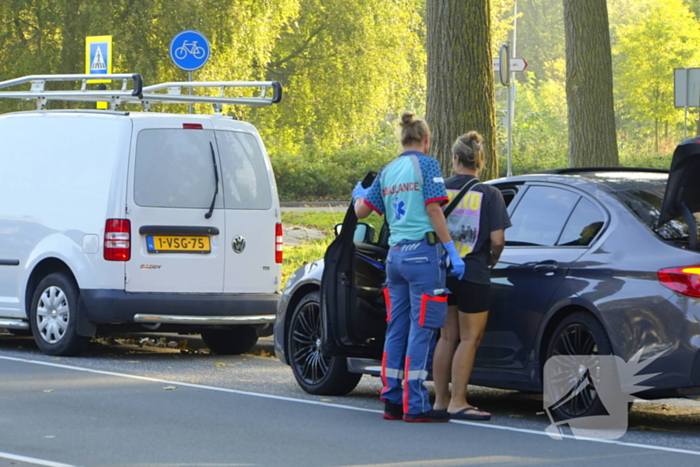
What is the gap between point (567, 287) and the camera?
7055 mm

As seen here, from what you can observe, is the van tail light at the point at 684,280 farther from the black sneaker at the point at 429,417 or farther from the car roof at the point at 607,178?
the black sneaker at the point at 429,417

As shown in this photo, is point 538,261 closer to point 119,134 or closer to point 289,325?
point 289,325

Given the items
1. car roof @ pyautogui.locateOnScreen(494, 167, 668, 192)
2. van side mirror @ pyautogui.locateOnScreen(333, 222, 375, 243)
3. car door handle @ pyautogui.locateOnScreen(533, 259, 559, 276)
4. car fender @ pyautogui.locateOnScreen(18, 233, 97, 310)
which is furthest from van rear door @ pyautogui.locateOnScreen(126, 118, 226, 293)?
car door handle @ pyautogui.locateOnScreen(533, 259, 559, 276)

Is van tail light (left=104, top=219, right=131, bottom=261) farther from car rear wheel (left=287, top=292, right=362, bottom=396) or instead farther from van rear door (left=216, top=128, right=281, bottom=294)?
car rear wheel (left=287, top=292, right=362, bottom=396)

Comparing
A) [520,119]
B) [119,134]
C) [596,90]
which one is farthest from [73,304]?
[520,119]

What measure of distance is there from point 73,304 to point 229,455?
4485 mm

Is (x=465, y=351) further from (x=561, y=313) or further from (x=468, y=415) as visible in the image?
(x=561, y=313)

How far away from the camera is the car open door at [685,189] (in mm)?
6715

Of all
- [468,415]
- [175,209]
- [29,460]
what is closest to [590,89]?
[175,209]

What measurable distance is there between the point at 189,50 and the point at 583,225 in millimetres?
8413

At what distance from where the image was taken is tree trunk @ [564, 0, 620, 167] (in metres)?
14.7

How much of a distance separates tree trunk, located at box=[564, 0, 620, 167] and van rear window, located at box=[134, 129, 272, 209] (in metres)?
5.37

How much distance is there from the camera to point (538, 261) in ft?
24.0

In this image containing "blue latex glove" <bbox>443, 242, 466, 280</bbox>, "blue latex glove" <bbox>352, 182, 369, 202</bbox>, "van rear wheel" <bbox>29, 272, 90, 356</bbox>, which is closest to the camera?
"blue latex glove" <bbox>443, 242, 466, 280</bbox>
